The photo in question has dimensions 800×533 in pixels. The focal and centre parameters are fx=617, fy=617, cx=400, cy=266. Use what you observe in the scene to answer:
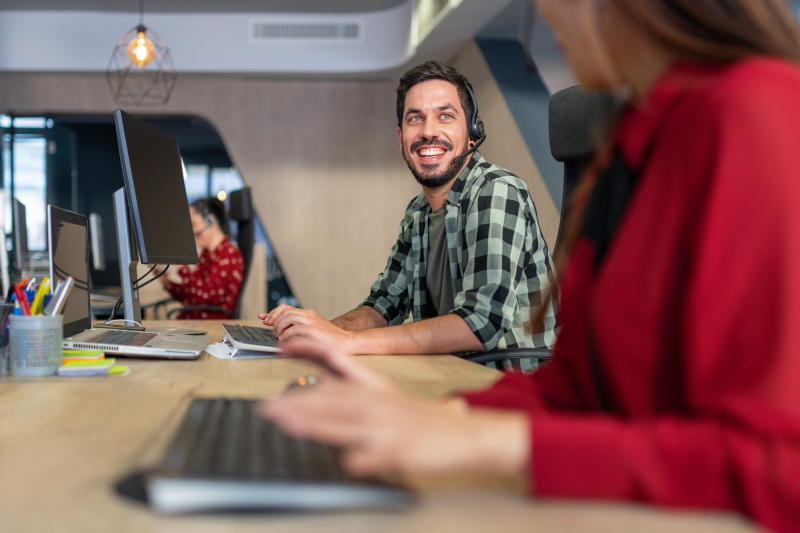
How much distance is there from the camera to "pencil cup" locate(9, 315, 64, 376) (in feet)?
3.13

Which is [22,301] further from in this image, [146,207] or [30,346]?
[146,207]

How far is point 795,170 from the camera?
454 millimetres

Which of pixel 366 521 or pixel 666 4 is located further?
pixel 666 4

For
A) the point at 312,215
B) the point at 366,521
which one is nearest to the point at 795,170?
the point at 366,521

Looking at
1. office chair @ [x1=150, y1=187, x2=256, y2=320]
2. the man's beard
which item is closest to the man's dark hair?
the man's beard

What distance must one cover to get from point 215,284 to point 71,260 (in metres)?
1.85

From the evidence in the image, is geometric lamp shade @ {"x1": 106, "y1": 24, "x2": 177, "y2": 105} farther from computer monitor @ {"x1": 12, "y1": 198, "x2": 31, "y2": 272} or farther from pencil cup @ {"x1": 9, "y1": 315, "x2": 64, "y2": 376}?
pencil cup @ {"x1": 9, "y1": 315, "x2": 64, "y2": 376}

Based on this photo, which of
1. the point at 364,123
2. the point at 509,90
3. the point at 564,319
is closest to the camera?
the point at 564,319

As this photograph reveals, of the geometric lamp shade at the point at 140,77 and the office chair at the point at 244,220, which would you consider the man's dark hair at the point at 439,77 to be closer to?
the office chair at the point at 244,220

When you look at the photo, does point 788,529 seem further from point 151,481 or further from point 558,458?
point 151,481

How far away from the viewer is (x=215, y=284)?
322cm

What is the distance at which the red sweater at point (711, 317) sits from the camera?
0.43 metres

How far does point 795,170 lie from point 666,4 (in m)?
0.20

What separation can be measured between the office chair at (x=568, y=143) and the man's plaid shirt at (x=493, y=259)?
2.1 inches
